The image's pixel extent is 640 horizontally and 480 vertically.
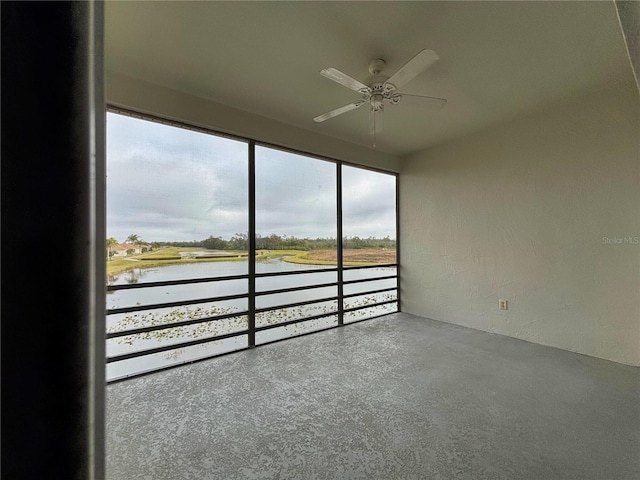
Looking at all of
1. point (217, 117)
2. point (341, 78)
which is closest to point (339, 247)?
point (217, 117)

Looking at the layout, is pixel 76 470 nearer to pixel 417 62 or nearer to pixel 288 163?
pixel 417 62

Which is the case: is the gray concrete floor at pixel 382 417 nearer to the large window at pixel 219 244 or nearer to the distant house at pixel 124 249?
the large window at pixel 219 244

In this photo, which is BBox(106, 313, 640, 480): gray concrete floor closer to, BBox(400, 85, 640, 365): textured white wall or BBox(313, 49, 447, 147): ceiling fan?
BBox(400, 85, 640, 365): textured white wall

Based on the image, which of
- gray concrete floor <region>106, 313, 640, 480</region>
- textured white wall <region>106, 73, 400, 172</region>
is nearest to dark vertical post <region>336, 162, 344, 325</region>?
textured white wall <region>106, 73, 400, 172</region>

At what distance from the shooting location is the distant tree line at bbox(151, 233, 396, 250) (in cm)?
300

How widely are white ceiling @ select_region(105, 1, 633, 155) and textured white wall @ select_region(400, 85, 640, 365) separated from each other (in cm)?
42

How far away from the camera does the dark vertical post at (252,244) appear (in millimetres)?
3242

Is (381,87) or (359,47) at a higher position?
(359,47)

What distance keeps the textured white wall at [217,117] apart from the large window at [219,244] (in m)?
0.12

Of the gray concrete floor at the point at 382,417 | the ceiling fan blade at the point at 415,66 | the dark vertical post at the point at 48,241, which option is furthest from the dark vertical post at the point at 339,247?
the dark vertical post at the point at 48,241

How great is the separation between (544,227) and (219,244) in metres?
3.40

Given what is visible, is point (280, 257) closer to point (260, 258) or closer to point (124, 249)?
point (260, 258)

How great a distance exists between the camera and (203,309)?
119 inches

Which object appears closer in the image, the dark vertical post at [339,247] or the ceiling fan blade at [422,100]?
the ceiling fan blade at [422,100]
